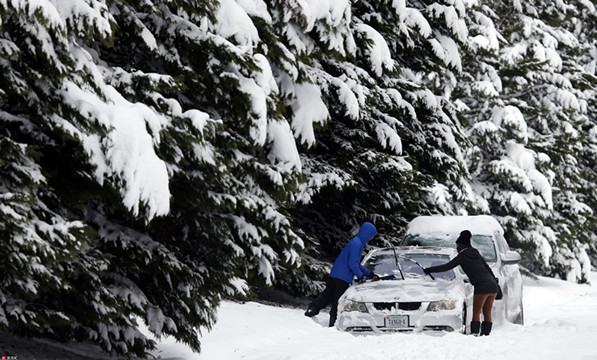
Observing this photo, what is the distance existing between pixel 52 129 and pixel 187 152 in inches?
60.3

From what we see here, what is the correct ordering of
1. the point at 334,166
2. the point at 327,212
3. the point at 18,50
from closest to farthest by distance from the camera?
1. the point at 18,50
2. the point at 334,166
3. the point at 327,212

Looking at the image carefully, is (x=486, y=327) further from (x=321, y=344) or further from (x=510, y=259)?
(x=321, y=344)

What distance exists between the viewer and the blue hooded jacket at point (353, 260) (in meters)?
11.0

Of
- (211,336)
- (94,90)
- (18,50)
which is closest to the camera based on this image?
(18,50)

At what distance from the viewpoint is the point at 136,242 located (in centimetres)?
757

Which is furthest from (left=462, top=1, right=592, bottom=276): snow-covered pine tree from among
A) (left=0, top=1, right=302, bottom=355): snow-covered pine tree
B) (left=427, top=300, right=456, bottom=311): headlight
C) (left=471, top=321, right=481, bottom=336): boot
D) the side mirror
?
(left=0, top=1, right=302, bottom=355): snow-covered pine tree

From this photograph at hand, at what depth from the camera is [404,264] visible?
454 inches

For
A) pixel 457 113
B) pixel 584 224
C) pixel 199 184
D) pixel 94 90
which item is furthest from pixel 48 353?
pixel 584 224

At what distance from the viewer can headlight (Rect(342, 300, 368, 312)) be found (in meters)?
10.2

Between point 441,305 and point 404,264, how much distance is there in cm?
161

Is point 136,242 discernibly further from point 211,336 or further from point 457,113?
point 457,113

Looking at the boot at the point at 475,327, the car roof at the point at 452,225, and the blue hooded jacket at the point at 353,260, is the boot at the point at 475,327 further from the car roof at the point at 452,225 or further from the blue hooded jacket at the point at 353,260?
the car roof at the point at 452,225

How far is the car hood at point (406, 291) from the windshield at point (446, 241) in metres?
3.10

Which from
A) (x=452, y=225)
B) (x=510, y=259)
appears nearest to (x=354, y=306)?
(x=510, y=259)
